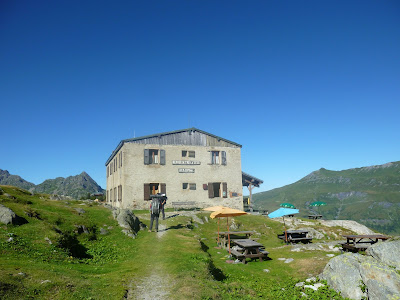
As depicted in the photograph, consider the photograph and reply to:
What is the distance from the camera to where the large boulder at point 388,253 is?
905 cm

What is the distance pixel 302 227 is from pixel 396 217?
16511 cm

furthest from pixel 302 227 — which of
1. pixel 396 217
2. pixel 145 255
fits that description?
pixel 396 217

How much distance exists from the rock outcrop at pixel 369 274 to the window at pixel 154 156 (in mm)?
23699

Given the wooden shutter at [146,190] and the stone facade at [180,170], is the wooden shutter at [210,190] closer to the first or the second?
the stone facade at [180,170]

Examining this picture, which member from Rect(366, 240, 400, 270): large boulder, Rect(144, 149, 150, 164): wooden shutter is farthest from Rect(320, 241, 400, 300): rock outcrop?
Rect(144, 149, 150, 164): wooden shutter

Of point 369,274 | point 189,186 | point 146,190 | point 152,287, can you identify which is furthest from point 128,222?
point 189,186

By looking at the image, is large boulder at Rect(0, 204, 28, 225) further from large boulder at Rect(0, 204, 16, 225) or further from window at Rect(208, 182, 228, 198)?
window at Rect(208, 182, 228, 198)

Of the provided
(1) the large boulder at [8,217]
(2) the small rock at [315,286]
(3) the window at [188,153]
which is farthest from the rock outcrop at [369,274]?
(3) the window at [188,153]

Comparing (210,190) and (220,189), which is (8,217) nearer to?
(210,190)

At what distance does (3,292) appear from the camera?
579 centimetres

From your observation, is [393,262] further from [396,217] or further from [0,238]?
[396,217]

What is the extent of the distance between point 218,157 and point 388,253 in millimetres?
25574

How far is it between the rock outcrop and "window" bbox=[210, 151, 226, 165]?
24288mm

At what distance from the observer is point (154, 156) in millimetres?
31766
